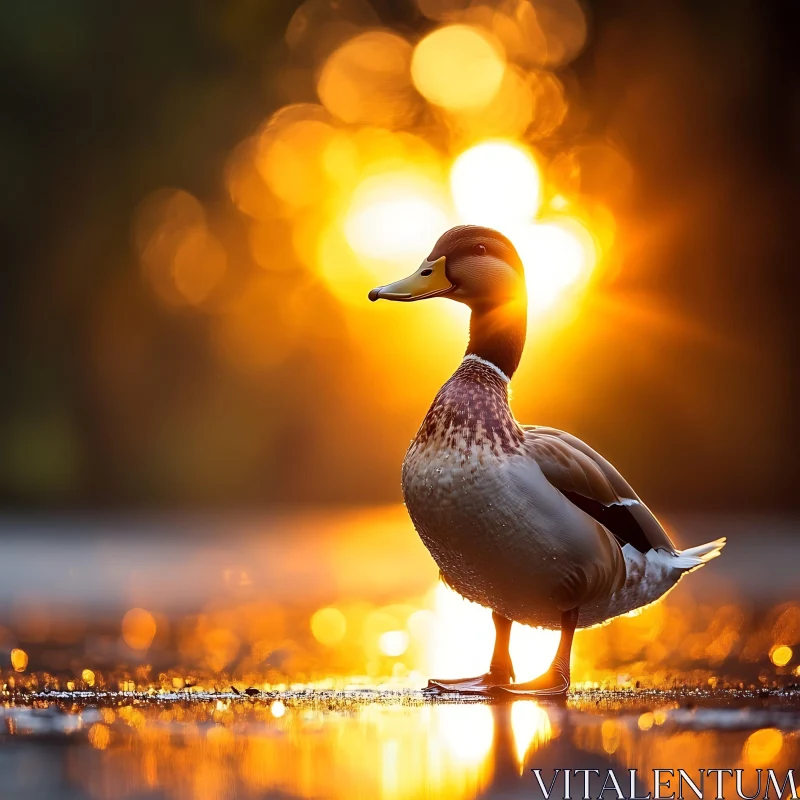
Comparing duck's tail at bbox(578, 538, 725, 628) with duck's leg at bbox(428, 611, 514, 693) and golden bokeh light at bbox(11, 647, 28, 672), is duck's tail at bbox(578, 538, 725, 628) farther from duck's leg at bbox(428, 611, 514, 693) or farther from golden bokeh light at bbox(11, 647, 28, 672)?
golden bokeh light at bbox(11, 647, 28, 672)

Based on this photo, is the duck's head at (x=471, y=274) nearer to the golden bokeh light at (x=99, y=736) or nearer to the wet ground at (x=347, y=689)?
the wet ground at (x=347, y=689)

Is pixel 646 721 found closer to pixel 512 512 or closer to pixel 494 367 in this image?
pixel 512 512

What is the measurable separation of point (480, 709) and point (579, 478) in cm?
85

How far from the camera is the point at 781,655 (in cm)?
609

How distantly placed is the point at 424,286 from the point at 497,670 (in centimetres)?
139

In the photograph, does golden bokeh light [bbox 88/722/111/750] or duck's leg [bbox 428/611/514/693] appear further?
duck's leg [bbox 428/611/514/693]

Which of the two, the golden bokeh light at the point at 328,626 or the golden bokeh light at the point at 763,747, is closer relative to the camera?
the golden bokeh light at the point at 763,747

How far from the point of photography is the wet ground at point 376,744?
11.2 feet

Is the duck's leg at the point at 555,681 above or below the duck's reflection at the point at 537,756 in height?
above

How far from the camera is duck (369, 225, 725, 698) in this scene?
14.9 feet

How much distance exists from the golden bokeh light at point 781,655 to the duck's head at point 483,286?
1.88 metres

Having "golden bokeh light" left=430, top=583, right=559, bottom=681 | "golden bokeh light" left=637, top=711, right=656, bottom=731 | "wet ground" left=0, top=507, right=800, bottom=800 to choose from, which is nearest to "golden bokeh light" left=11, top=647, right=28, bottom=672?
"wet ground" left=0, top=507, right=800, bottom=800

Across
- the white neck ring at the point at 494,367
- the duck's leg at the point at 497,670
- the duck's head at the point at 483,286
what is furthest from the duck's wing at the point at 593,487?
the duck's leg at the point at 497,670

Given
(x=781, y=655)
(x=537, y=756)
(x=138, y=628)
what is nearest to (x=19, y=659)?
(x=138, y=628)
